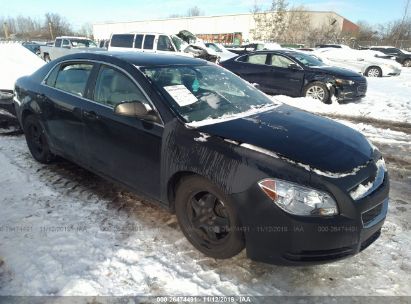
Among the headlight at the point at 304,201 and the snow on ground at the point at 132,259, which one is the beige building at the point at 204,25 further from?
the headlight at the point at 304,201

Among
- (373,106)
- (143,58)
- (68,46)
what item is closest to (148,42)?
(68,46)

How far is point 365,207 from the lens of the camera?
2.67m

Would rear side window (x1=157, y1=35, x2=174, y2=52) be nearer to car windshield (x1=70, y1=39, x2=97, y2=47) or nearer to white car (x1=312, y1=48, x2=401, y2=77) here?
car windshield (x1=70, y1=39, x2=97, y2=47)

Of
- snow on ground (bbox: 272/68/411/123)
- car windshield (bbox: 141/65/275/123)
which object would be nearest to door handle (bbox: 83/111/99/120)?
car windshield (bbox: 141/65/275/123)

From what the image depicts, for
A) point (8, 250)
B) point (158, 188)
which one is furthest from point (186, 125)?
point (8, 250)

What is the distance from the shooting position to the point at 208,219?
306 centimetres

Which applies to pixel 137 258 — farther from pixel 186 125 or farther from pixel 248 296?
pixel 186 125

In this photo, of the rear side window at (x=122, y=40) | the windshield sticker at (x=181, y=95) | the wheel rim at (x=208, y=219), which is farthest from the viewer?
the rear side window at (x=122, y=40)

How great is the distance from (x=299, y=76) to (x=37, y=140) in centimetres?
754

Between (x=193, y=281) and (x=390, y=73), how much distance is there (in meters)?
18.1

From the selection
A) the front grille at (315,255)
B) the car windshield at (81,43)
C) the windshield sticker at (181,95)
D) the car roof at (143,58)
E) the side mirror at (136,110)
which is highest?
the car roof at (143,58)

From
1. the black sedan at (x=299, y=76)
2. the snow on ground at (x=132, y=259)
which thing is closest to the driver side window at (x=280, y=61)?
the black sedan at (x=299, y=76)

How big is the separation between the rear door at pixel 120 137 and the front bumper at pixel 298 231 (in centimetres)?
101

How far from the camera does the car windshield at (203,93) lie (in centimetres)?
334
